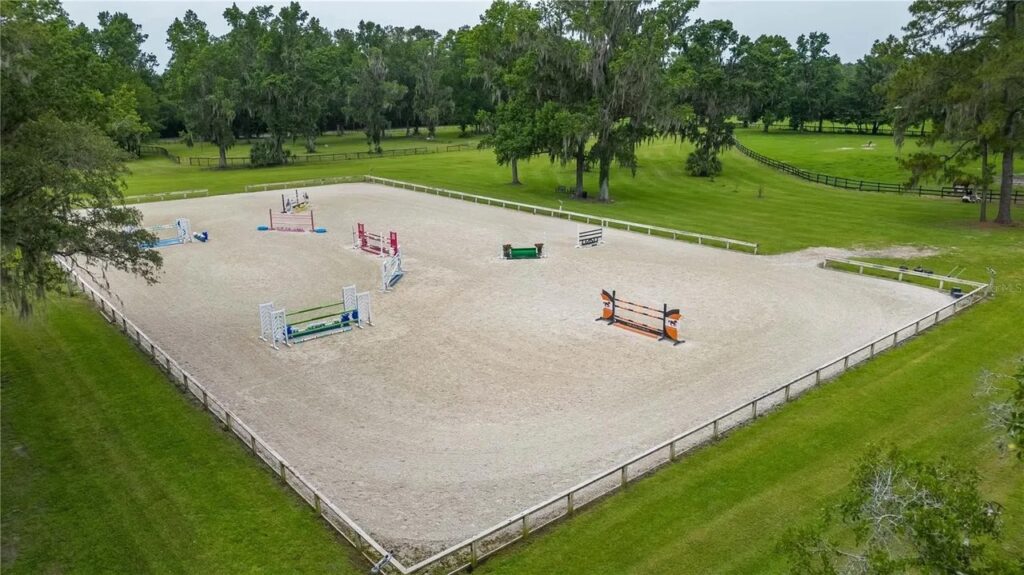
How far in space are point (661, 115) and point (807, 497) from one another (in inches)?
1295

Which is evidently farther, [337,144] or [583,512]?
[337,144]

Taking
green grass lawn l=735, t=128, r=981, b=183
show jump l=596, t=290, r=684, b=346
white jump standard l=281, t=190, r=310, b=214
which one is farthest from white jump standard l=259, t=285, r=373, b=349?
green grass lawn l=735, t=128, r=981, b=183

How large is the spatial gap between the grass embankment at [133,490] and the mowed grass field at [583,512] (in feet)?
0.13

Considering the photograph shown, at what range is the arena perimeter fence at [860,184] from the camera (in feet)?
152

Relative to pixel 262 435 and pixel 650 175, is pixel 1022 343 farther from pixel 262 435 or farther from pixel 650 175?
pixel 650 175

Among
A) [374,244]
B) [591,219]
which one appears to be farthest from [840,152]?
[374,244]

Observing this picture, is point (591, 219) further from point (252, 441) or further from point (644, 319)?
point (252, 441)

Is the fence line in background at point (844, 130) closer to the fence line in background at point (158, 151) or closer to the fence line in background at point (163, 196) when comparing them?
the fence line in background at point (158, 151)

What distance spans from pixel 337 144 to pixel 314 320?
246ft

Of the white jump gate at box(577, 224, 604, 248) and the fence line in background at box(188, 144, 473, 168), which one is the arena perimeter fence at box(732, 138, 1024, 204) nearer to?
the white jump gate at box(577, 224, 604, 248)

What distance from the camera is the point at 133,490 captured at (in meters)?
13.0

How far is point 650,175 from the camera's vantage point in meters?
58.8

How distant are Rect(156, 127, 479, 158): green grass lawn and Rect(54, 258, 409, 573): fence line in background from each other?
209ft

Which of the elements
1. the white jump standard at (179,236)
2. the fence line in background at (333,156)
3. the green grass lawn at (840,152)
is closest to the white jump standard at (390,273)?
the white jump standard at (179,236)
